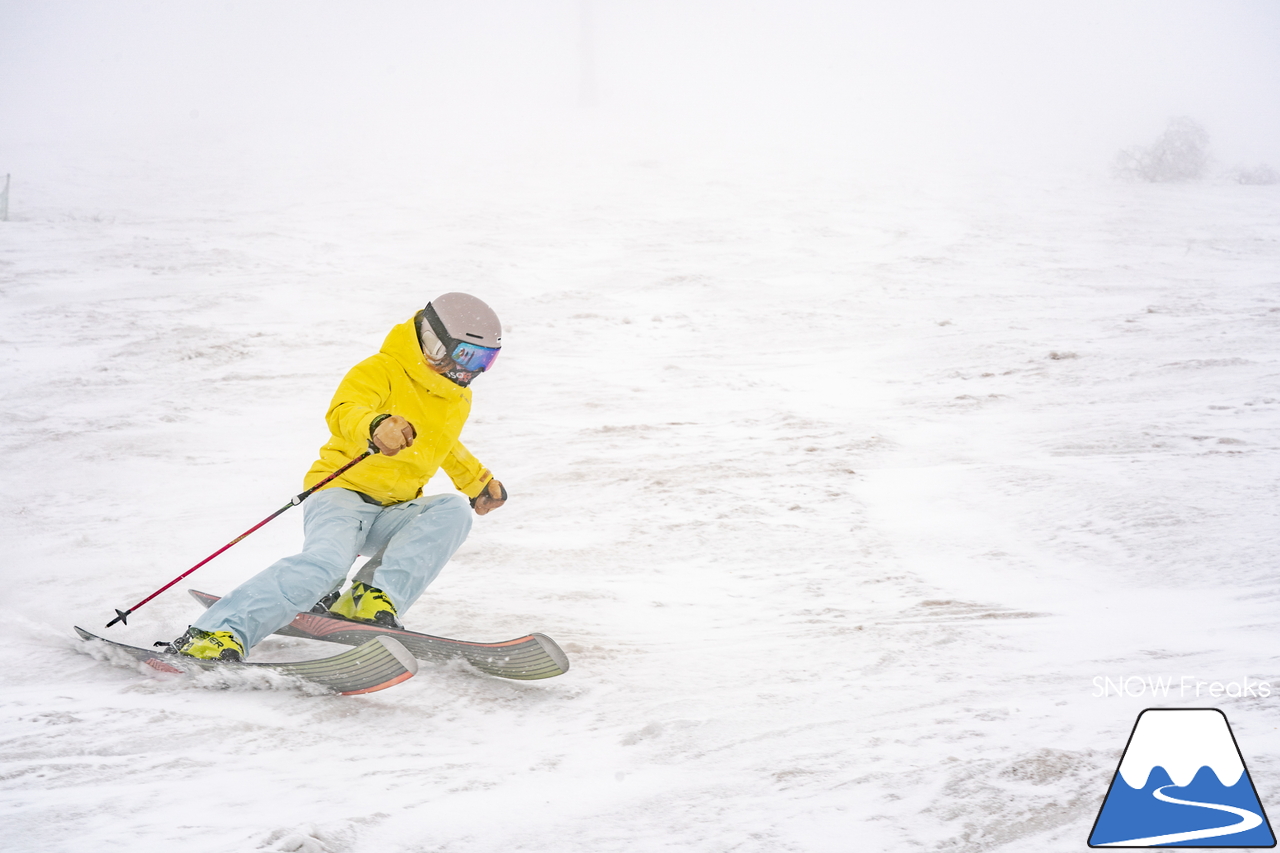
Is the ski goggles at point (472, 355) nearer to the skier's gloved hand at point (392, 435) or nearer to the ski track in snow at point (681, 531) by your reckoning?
the skier's gloved hand at point (392, 435)

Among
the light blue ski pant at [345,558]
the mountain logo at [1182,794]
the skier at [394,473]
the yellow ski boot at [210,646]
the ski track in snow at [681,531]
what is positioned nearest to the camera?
the mountain logo at [1182,794]

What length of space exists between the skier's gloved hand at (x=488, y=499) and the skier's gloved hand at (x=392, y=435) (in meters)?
0.66

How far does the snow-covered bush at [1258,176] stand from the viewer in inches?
771

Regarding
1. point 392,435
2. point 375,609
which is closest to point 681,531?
point 375,609

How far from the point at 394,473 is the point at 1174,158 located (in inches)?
860

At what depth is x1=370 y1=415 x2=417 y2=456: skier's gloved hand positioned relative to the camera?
3.07 metres

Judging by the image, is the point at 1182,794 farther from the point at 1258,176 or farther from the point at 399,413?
the point at 1258,176

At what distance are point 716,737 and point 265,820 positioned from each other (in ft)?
3.88

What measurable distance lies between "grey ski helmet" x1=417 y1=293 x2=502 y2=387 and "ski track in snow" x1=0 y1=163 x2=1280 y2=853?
1.11 m

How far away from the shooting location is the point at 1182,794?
2.08 metres

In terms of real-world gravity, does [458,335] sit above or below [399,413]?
above

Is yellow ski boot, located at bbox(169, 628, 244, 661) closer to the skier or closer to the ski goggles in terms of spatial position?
the skier

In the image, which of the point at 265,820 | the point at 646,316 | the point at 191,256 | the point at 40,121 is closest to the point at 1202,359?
the point at 646,316

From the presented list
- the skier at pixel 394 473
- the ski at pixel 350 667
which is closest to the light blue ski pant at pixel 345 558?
the skier at pixel 394 473
